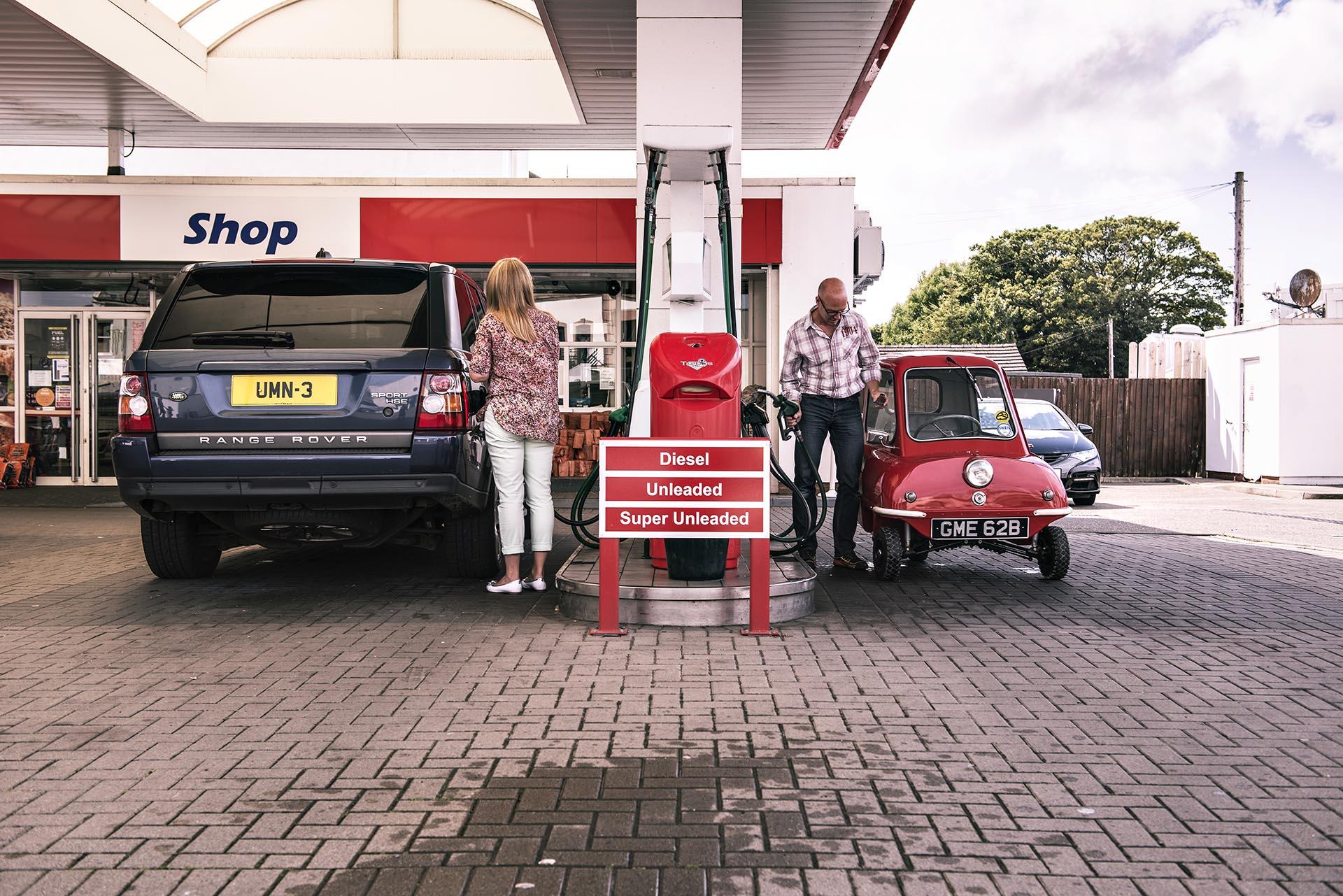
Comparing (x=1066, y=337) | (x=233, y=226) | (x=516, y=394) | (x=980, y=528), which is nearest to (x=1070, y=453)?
(x=980, y=528)

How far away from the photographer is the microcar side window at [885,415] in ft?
26.7

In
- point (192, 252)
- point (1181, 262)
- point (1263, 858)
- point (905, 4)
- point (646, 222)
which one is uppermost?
point (1181, 262)

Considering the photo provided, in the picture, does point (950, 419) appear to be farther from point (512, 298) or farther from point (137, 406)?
point (137, 406)

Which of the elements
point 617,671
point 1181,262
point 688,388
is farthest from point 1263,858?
point 1181,262

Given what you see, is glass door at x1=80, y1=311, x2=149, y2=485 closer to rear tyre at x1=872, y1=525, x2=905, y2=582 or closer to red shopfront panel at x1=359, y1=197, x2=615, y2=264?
red shopfront panel at x1=359, y1=197, x2=615, y2=264

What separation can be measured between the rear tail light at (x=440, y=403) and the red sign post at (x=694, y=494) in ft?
3.37

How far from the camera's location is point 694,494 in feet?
19.6

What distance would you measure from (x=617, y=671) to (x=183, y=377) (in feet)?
10.3

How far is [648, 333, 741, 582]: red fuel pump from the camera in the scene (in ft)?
21.0

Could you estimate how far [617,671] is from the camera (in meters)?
5.09

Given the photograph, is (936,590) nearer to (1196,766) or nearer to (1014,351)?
(1196,766)

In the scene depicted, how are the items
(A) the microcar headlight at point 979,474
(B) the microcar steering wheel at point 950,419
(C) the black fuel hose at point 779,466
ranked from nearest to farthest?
(C) the black fuel hose at point 779,466
(A) the microcar headlight at point 979,474
(B) the microcar steering wheel at point 950,419

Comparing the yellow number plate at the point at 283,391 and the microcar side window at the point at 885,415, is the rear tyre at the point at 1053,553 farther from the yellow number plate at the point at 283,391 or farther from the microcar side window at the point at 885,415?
the yellow number plate at the point at 283,391

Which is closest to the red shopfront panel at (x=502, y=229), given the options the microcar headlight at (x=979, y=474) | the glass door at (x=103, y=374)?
the glass door at (x=103, y=374)
